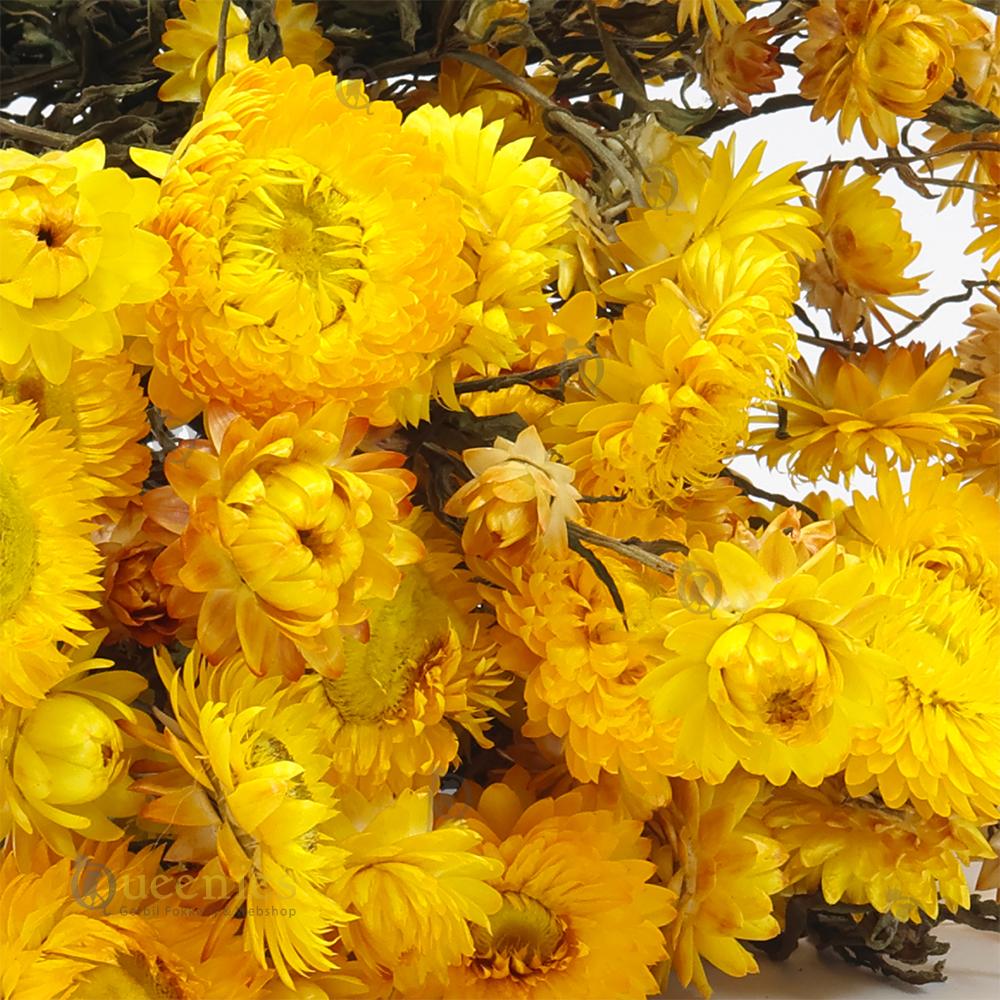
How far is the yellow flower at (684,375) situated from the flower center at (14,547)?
16 centimetres

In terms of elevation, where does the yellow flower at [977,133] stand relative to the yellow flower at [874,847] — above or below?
above

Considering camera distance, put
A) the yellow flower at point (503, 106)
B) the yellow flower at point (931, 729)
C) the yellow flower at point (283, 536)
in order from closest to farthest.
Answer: the yellow flower at point (283, 536) → the yellow flower at point (931, 729) → the yellow flower at point (503, 106)

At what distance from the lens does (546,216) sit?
448mm

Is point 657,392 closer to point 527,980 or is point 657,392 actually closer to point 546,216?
point 546,216

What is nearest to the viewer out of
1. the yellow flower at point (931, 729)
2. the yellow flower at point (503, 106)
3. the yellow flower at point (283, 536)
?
the yellow flower at point (283, 536)

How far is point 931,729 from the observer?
1.55 ft

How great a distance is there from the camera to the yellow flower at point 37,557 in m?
0.39

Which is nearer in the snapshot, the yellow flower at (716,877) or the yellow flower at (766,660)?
the yellow flower at (766,660)

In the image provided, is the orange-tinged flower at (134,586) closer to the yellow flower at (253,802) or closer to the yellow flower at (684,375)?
the yellow flower at (253,802)

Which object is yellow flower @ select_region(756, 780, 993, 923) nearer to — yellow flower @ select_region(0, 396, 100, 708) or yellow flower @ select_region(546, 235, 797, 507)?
yellow flower @ select_region(546, 235, 797, 507)

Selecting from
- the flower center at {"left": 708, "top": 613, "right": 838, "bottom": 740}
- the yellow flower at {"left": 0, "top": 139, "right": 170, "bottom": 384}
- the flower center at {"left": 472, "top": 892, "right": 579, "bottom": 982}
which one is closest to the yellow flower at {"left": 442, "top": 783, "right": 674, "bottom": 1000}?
the flower center at {"left": 472, "top": 892, "right": 579, "bottom": 982}

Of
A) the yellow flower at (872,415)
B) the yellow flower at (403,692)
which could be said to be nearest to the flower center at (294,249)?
the yellow flower at (403,692)

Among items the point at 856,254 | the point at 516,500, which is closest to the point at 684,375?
the point at 516,500

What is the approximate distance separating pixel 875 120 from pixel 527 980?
0.32m
